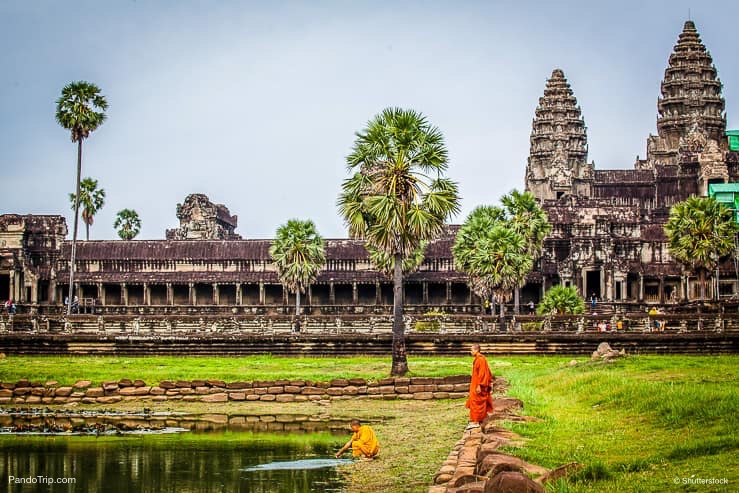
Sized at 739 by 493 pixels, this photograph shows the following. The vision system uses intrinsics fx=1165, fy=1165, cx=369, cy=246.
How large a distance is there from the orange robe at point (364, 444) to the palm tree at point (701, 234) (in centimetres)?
4332

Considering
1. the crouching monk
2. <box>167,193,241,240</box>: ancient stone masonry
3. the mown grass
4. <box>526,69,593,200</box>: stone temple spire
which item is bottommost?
the crouching monk

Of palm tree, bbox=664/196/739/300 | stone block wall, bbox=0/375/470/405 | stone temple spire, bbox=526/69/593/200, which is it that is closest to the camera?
stone block wall, bbox=0/375/470/405

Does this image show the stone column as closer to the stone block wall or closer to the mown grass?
the stone block wall

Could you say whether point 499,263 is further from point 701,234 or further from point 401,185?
point 401,185

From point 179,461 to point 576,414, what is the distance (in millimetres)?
7084

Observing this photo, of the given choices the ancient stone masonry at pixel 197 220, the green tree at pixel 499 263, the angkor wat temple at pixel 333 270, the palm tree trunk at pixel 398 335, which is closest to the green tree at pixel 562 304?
the green tree at pixel 499 263

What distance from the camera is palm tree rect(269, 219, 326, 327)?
6612 cm

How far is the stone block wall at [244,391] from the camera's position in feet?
91.0

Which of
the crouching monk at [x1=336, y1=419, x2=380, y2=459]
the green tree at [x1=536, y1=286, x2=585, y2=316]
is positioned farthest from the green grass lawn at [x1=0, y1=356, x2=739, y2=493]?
the green tree at [x1=536, y1=286, x2=585, y2=316]

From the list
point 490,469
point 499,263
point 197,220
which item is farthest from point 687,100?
point 490,469

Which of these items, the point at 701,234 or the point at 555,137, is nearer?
the point at 701,234

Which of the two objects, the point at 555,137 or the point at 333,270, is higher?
the point at 555,137

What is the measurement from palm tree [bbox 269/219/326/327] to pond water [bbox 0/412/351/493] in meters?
43.5

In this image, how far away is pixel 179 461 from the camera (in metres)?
18.7
